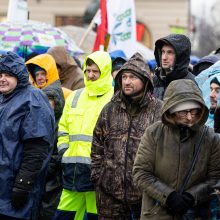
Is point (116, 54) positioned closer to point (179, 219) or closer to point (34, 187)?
point (34, 187)

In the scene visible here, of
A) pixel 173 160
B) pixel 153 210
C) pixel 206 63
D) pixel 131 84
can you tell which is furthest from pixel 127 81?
pixel 206 63

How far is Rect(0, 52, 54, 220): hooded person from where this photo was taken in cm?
733

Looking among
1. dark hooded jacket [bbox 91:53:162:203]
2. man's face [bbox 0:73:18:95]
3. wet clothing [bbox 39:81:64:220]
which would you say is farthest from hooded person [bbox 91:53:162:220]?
wet clothing [bbox 39:81:64:220]

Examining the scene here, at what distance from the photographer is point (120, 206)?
23.6 feet

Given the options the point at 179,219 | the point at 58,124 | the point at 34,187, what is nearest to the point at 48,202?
the point at 58,124

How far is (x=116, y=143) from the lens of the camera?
7.21 m

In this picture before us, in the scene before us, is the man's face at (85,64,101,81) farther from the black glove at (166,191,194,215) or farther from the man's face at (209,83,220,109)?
the black glove at (166,191,194,215)

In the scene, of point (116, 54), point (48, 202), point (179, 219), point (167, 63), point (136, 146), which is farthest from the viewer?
point (116, 54)

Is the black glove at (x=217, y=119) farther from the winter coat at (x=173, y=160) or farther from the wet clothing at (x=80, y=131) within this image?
the wet clothing at (x=80, y=131)

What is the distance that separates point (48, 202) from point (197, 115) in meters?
3.09

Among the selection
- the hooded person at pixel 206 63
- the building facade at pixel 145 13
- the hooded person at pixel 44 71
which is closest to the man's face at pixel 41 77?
the hooded person at pixel 44 71

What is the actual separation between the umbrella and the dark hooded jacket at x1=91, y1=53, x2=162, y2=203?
15.8ft

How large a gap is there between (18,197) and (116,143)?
36.3 inches

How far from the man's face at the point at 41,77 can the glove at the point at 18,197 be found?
2.63 metres
